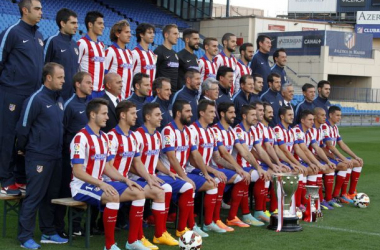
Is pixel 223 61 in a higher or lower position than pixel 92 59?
higher

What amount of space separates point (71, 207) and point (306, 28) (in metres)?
34.1

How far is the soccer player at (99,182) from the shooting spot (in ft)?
20.8

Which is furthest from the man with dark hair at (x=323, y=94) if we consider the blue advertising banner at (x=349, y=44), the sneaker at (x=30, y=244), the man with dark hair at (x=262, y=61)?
the blue advertising banner at (x=349, y=44)

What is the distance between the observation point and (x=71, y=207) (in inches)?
264

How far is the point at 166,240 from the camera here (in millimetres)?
6906

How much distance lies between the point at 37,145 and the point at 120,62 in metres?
2.14

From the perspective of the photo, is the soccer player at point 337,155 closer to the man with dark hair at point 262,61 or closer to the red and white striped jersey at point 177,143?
the man with dark hair at point 262,61

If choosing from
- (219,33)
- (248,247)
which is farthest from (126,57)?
(219,33)

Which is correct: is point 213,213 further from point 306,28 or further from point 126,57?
point 306,28

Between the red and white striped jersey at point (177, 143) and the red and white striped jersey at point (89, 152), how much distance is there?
3.55 feet

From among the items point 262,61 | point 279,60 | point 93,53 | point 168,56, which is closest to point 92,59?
point 93,53

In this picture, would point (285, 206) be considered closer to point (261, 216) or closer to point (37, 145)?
point (261, 216)

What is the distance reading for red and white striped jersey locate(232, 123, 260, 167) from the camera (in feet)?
28.3

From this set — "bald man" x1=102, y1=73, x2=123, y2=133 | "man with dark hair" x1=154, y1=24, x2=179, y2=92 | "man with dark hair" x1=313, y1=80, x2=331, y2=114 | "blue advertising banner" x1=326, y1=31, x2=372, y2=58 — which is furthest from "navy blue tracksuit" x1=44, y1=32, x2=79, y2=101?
"blue advertising banner" x1=326, y1=31, x2=372, y2=58
